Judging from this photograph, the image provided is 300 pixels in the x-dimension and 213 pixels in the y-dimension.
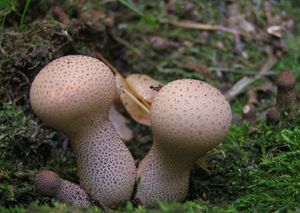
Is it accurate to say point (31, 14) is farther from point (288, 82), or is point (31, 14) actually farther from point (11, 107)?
point (288, 82)

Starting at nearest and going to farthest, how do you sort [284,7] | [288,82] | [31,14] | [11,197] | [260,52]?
[11,197] → [288,82] → [31,14] → [260,52] → [284,7]

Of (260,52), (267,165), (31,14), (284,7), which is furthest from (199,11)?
(267,165)

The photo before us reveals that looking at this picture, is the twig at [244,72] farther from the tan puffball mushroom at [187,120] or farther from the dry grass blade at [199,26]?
the tan puffball mushroom at [187,120]

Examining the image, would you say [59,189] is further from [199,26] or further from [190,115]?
[199,26]

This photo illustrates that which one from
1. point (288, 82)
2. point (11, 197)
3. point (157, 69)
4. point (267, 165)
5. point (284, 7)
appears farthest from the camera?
point (284, 7)

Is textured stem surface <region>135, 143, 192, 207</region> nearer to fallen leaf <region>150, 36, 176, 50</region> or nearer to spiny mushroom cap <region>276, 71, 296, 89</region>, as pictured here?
spiny mushroom cap <region>276, 71, 296, 89</region>
